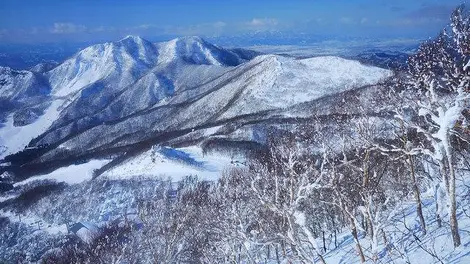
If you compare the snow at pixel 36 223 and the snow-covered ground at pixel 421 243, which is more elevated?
the snow-covered ground at pixel 421 243

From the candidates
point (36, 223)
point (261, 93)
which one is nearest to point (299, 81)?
point (261, 93)

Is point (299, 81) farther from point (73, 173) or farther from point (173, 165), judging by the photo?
point (73, 173)

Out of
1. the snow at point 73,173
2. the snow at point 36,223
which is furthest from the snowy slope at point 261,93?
the snow at point 36,223

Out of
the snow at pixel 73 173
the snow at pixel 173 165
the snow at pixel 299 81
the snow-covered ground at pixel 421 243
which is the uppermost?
the snow-covered ground at pixel 421 243

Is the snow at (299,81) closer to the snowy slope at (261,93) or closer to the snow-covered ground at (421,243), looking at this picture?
the snowy slope at (261,93)

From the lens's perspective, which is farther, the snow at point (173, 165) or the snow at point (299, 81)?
the snow at point (299, 81)

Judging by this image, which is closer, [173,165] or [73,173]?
[173,165]
